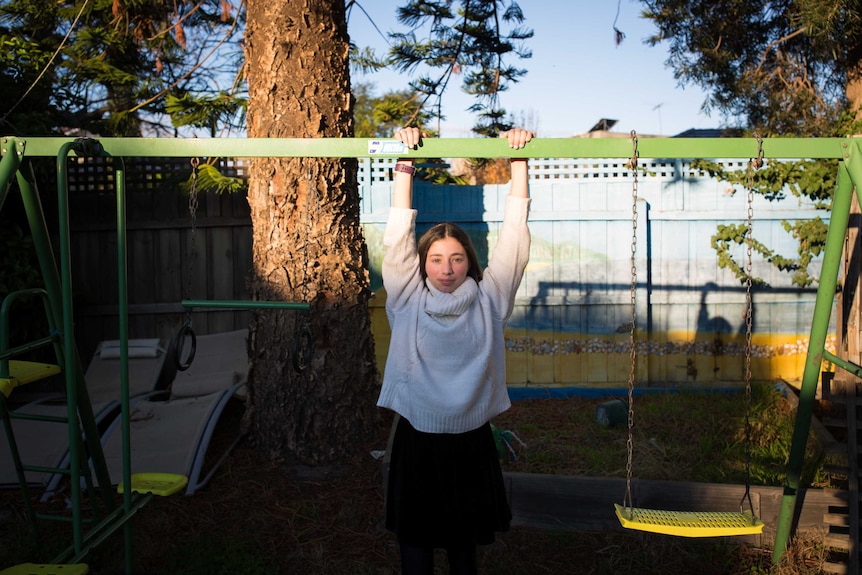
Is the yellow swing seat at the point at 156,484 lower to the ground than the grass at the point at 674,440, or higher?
higher

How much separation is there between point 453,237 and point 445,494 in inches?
35.0

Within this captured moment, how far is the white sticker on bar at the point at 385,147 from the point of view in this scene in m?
2.81

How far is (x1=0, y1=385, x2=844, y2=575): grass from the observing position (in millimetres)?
3482

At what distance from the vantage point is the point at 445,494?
251 cm

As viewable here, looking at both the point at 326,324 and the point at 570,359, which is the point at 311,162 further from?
the point at 570,359

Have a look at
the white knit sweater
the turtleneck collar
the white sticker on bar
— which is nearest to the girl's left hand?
the white knit sweater

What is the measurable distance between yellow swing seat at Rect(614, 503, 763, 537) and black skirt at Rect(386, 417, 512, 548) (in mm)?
580

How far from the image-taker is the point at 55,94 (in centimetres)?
646

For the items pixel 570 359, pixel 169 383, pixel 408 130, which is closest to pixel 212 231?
pixel 169 383

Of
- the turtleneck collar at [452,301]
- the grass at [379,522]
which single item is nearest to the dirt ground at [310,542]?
the grass at [379,522]

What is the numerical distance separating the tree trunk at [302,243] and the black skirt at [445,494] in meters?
1.88

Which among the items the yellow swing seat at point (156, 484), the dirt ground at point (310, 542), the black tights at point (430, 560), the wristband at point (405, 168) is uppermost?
the wristband at point (405, 168)

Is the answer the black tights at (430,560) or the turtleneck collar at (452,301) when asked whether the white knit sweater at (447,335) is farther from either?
the black tights at (430,560)

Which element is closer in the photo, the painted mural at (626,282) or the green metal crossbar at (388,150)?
the green metal crossbar at (388,150)
